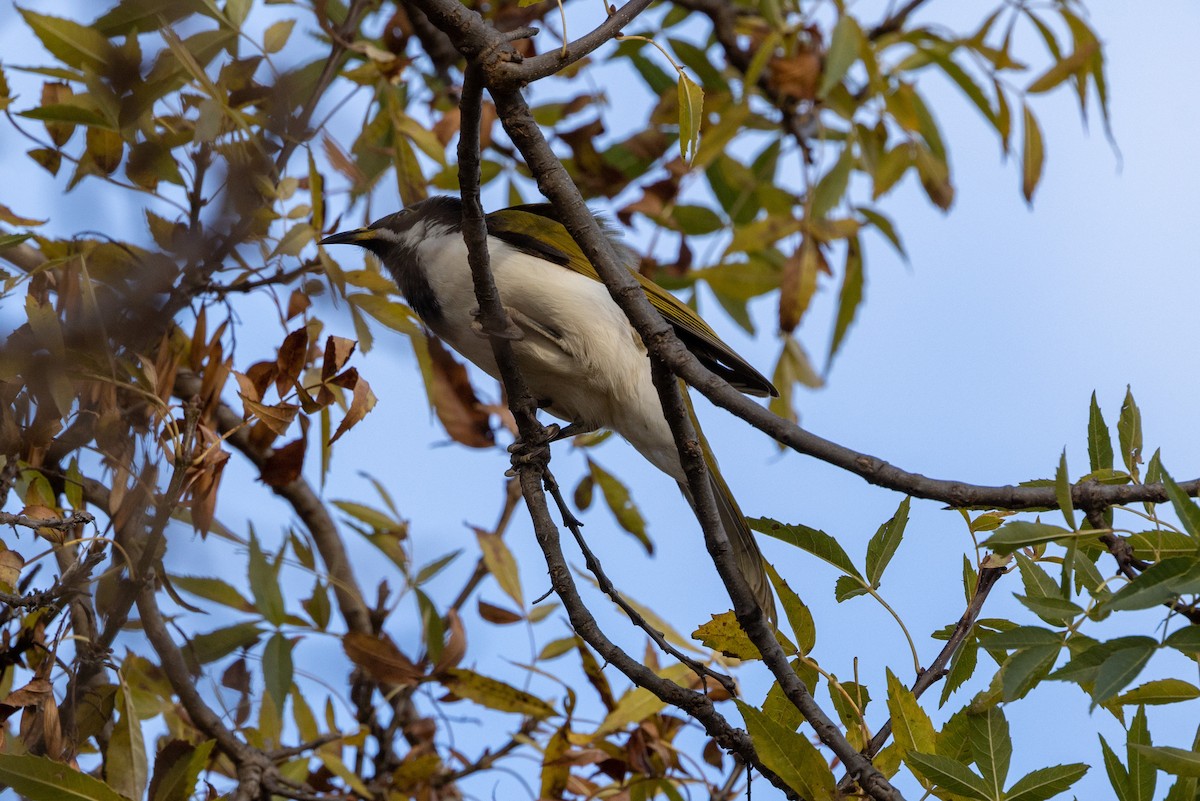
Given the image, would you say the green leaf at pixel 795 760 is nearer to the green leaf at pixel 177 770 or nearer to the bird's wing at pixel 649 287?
the green leaf at pixel 177 770

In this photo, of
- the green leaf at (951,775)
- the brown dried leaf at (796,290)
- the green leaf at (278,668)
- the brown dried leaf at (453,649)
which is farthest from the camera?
the brown dried leaf at (796,290)

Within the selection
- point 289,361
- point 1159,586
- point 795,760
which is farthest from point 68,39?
point 1159,586

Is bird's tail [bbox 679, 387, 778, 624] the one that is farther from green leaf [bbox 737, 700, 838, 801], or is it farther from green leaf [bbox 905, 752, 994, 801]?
green leaf [bbox 905, 752, 994, 801]

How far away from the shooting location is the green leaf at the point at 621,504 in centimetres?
460

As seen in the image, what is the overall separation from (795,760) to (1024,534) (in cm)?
67

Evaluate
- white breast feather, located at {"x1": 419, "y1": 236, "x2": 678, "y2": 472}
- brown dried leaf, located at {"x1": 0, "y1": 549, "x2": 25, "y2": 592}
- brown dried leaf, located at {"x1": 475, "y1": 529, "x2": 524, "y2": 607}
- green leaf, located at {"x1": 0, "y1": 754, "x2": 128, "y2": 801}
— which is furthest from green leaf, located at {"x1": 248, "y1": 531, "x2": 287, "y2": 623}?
green leaf, located at {"x1": 0, "y1": 754, "x2": 128, "y2": 801}

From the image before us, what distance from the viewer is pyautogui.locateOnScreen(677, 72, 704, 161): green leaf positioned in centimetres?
235

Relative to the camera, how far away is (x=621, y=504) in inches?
182

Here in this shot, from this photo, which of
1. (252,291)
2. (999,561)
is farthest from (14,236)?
(999,561)

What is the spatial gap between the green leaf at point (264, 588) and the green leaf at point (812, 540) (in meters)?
1.98

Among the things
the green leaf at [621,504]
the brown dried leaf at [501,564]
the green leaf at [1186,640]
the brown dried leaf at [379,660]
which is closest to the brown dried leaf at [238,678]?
the brown dried leaf at [379,660]

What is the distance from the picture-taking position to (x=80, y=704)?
2994 mm

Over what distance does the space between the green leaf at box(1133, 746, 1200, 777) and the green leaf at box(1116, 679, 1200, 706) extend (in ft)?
0.76

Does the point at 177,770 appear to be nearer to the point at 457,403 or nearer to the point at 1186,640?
the point at 457,403
